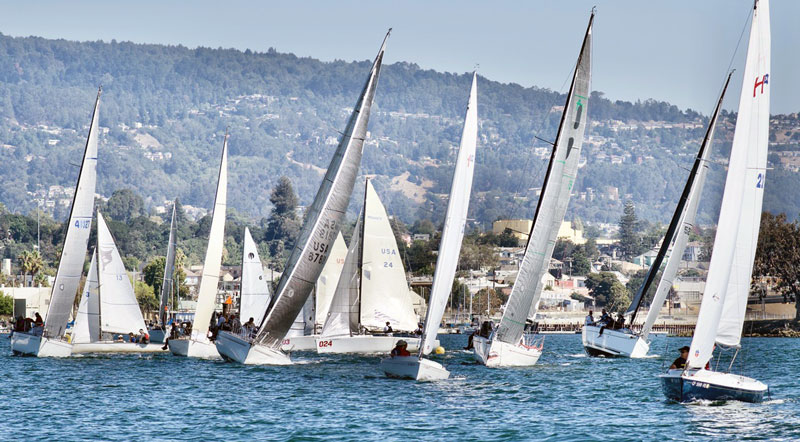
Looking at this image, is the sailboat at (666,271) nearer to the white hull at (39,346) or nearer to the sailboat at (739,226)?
the sailboat at (739,226)

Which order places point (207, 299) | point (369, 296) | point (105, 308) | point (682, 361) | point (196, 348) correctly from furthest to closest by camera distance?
1. point (369, 296)
2. point (105, 308)
3. point (196, 348)
4. point (207, 299)
5. point (682, 361)

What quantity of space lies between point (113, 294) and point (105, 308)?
0.70m

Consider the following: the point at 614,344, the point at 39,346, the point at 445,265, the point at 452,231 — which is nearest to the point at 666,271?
the point at 614,344

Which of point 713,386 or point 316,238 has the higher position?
point 316,238

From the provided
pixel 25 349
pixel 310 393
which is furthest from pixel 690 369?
pixel 25 349

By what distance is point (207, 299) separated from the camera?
171 ft

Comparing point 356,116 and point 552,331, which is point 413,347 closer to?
point 356,116

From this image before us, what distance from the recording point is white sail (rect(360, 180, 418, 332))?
5775 cm

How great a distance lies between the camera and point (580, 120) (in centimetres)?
4550

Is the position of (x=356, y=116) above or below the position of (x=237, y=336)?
above

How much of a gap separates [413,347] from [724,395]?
27818mm

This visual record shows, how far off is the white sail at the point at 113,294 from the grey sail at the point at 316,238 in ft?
46.9

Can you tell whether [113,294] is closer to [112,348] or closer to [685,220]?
[112,348]

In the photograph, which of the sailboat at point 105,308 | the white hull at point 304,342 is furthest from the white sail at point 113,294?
the white hull at point 304,342
